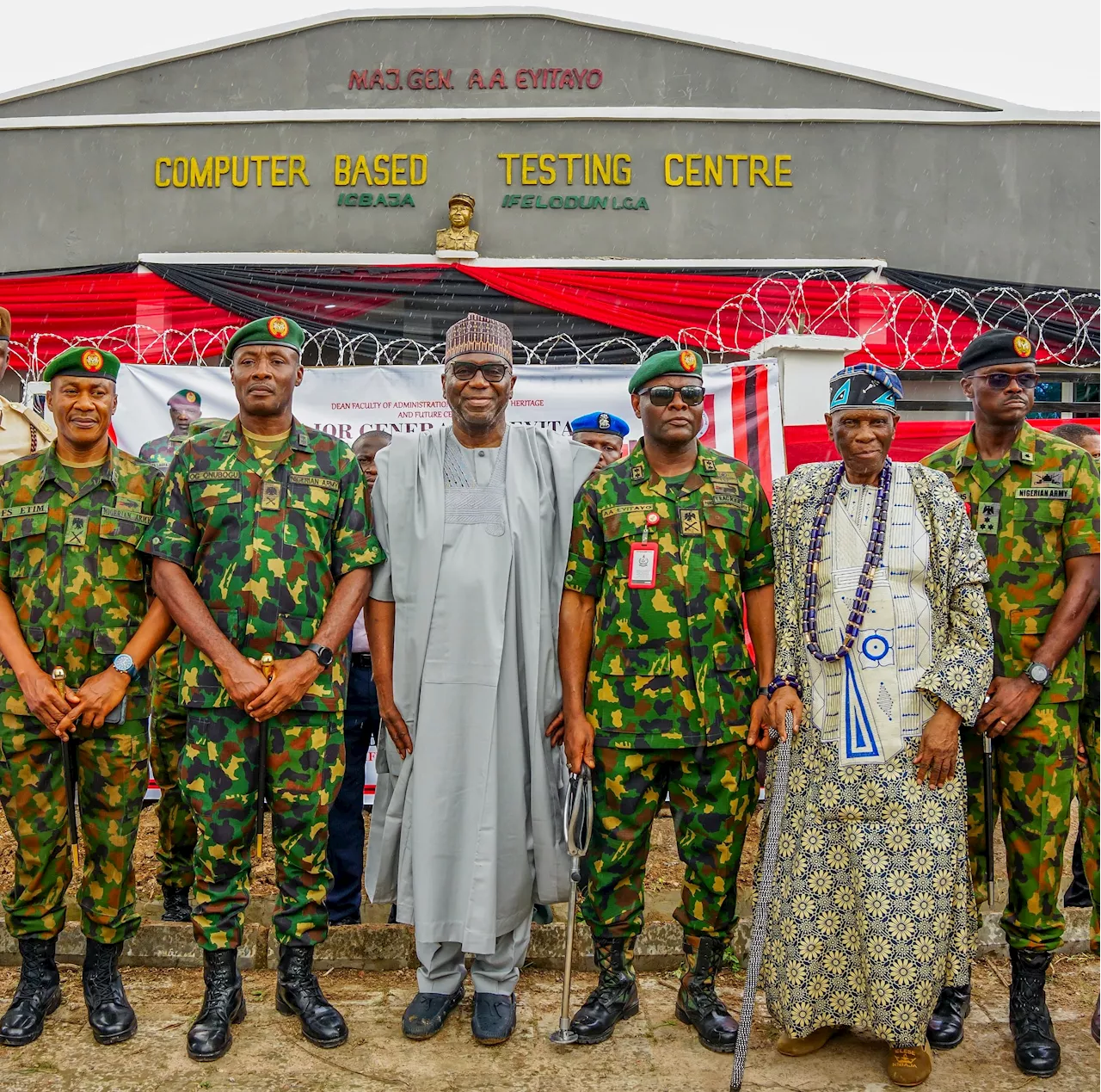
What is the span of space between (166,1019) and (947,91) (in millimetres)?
10981

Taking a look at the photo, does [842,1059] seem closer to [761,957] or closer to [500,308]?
[761,957]

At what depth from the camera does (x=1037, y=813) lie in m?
3.33

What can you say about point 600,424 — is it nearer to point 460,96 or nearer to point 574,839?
point 574,839

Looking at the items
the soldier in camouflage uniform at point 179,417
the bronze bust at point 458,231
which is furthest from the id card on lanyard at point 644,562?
the bronze bust at point 458,231

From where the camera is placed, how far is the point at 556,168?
1071 centimetres

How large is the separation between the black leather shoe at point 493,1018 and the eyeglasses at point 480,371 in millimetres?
1995

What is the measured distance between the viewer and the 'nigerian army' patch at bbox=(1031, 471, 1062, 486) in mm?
3396

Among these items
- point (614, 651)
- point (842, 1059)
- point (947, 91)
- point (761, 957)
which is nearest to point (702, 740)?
point (614, 651)

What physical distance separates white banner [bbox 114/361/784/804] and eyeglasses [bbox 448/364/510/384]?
201cm

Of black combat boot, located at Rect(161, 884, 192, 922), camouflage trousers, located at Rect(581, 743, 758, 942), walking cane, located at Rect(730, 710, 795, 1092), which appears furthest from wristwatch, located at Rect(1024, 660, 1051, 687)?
black combat boot, located at Rect(161, 884, 192, 922)

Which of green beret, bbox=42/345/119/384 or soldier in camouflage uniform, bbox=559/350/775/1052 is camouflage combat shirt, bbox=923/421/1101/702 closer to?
soldier in camouflage uniform, bbox=559/350/775/1052

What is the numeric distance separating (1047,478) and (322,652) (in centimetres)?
238

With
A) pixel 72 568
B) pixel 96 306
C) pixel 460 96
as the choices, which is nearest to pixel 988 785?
pixel 72 568

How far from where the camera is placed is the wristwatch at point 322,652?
129 inches
